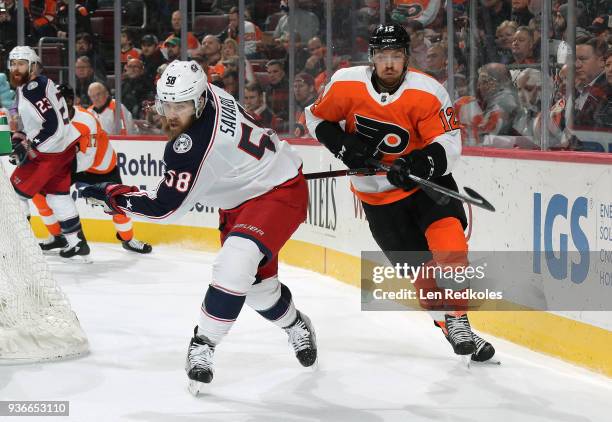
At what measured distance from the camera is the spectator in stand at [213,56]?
7953 mm

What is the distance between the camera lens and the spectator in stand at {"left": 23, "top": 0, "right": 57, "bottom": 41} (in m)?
8.78

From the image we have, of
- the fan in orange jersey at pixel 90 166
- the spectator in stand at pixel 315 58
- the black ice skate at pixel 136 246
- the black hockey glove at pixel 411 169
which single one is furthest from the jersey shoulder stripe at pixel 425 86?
the black ice skate at pixel 136 246

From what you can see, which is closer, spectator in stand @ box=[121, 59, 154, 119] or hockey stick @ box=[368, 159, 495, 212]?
hockey stick @ box=[368, 159, 495, 212]

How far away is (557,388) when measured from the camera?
12.0ft

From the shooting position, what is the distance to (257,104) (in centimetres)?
752

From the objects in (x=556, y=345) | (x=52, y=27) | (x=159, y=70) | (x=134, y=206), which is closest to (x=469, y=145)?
(x=556, y=345)

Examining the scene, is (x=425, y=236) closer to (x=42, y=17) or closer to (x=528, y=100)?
(x=528, y=100)

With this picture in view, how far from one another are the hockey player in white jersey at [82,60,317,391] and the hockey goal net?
741mm

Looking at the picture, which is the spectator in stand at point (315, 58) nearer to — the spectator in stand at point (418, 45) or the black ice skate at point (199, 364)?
the spectator in stand at point (418, 45)

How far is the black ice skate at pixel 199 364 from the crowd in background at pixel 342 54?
50.3 inches

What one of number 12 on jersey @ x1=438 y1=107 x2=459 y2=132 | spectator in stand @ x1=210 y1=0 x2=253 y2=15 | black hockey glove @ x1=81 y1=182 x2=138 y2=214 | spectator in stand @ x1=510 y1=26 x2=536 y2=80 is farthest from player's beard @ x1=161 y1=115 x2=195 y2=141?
spectator in stand @ x1=210 y1=0 x2=253 y2=15

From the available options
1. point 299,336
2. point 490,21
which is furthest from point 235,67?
point 299,336

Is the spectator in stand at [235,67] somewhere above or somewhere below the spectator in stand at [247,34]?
below

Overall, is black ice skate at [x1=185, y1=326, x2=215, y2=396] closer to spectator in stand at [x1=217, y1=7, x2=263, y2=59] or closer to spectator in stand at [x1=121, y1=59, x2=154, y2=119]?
spectator in stand at [x1=217, y1=7, x2=263, y2=59]
